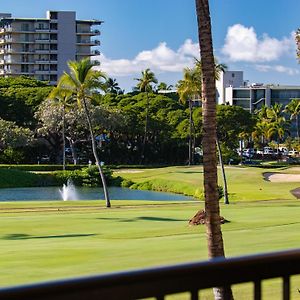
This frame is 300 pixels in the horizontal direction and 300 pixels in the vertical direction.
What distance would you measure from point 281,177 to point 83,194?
19216 millimetres

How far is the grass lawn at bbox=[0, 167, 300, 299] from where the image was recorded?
13.5 m

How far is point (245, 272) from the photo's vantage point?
135 inches

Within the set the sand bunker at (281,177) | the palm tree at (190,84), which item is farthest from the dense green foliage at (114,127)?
the sand bunker at (281,177)

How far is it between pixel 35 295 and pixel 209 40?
7.11 meters

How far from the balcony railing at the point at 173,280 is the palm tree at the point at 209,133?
578 cm

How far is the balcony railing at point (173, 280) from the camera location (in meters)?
2.81

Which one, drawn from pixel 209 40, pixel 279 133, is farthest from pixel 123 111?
pixel 209 40

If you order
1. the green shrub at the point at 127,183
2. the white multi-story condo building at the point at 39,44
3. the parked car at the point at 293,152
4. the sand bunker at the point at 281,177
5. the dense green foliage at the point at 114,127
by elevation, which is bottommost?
A: the green shrub at the point at 127,183

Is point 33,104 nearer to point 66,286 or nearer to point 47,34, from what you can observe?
point 47,34

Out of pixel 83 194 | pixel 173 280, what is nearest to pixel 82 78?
pixel 83 194

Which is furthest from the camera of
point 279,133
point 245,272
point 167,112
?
point 279,133

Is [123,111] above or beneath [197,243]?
above

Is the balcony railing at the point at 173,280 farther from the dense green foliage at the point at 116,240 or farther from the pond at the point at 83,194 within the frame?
the pond at the point at 83,194

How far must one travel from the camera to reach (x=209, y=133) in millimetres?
9562
